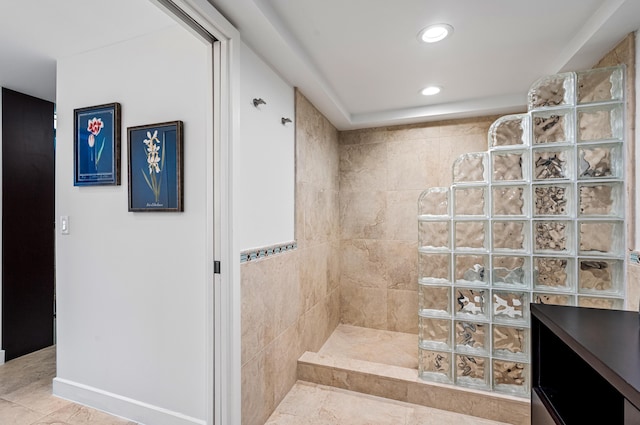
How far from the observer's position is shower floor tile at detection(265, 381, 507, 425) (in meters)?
1.83

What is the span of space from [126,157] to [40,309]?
199 cm

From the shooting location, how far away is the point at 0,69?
2131 mm

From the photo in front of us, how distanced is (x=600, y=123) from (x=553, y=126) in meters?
0.21

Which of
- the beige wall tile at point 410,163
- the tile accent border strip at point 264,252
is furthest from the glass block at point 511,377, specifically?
the beige wall tile at point 410,163

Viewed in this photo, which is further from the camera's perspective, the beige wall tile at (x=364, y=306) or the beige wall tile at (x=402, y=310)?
the beige wall tile at (x=364, y=306)

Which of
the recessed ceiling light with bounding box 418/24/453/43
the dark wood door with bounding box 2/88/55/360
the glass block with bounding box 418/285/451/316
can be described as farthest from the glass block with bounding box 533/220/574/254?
the dark wood door with bounding box 2/88/55/360

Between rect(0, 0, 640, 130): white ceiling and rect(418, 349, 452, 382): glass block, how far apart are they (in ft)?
6.27

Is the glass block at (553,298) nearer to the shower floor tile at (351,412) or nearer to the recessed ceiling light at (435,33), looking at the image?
the shower floor tile at (351,412)

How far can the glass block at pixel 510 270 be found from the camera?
6.01ft

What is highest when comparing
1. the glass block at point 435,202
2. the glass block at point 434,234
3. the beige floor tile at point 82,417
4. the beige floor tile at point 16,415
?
the glass block at point 435,202

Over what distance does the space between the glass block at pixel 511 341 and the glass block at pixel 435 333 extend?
27cm

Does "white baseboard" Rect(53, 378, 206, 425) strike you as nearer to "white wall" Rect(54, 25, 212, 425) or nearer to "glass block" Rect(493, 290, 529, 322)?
"white wall" Rect(54, 25, 212, 425)

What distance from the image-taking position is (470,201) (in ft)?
6.35

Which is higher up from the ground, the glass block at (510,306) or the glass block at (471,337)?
the glass block at (510,306)
